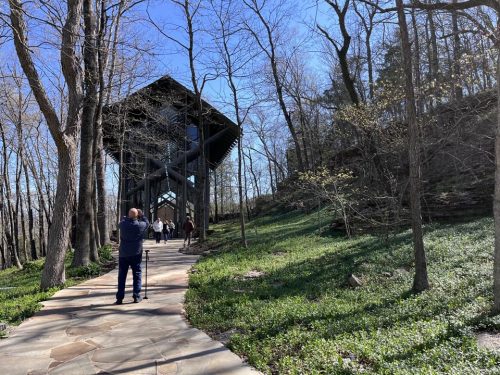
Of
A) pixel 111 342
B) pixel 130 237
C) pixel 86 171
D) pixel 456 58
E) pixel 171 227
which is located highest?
pixel 456 58

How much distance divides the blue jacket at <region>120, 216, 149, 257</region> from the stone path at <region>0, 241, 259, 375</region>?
99 cm

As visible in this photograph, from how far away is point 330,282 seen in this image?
30.9 feet

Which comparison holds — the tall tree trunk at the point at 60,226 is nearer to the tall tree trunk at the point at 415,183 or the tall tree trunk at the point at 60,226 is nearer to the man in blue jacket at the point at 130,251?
the man in blue jacket at the point at 130,251

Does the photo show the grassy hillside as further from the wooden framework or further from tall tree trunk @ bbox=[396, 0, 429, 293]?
the wooden framework

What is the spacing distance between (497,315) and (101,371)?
15.7 feet

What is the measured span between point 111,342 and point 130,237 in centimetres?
271

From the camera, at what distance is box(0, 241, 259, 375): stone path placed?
4.82 m

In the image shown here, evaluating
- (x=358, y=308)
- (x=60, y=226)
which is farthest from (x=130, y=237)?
(x=358, y=308)

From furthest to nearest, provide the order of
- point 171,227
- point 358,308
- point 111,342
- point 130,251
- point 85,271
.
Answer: point 171,227 → point 85,271 → point 130,251 → point 358,308 → point 111,342

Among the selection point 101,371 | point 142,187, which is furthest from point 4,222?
point 101,371

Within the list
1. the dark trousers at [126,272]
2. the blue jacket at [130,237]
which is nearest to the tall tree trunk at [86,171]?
the blue jacket at [130,237]

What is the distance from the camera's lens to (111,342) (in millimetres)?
5777

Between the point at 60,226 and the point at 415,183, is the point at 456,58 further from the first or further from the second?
the point at 60,226

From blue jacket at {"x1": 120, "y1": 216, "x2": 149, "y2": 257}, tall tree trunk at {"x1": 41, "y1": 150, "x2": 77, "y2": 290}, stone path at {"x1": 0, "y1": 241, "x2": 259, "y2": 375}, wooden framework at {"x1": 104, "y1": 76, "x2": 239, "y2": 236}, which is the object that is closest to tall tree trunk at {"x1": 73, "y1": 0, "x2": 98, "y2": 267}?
tall tree trunk at {"x1": 41, "y1": 150, "x2": 77, "y2": 290}
